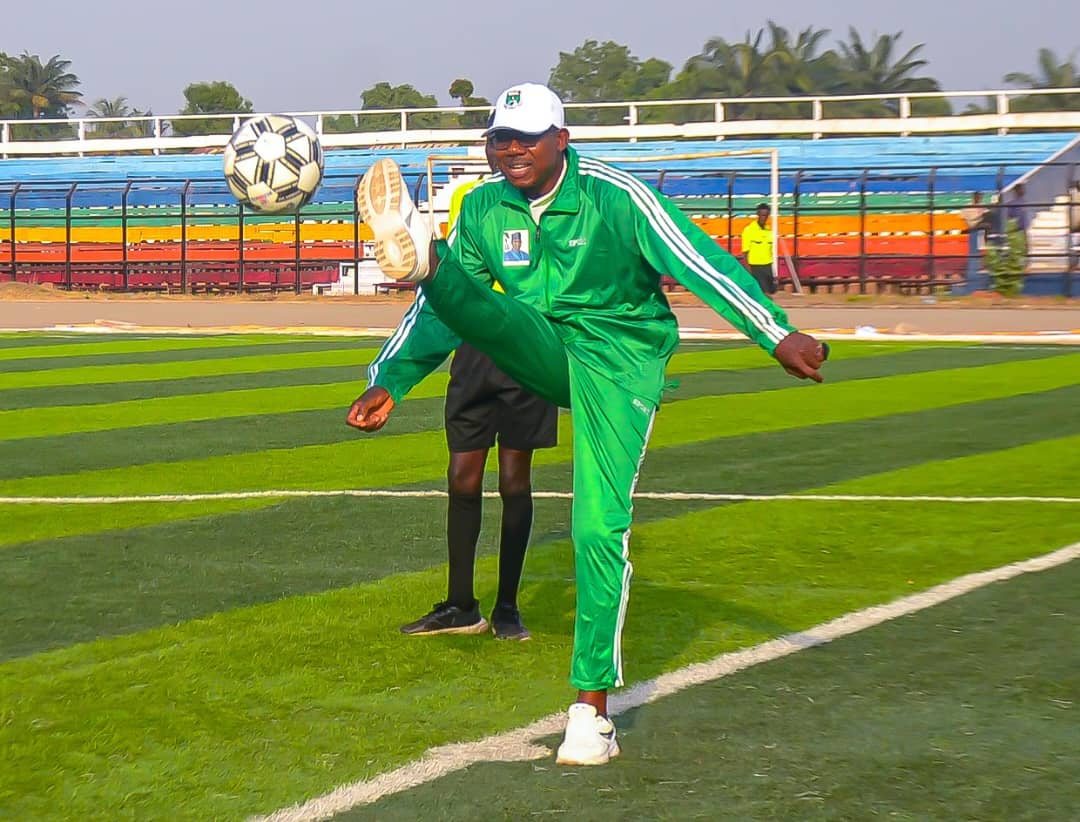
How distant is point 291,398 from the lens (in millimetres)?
15555

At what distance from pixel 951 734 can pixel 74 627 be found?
10.3 ft

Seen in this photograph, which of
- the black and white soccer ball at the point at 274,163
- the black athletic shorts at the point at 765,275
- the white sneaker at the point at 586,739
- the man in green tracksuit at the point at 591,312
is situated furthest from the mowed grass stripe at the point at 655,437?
the black athletic shorts at the point at 765,275

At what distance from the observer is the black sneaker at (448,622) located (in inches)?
245

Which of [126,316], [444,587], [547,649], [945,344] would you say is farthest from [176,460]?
[126,316]

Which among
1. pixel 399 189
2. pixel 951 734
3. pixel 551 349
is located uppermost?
pixel 399 189

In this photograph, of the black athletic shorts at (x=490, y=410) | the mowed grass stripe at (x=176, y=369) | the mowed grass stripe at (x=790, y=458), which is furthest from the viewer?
the mowed grass stripe at (x=176, y=369)

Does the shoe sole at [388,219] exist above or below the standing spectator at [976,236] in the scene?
below

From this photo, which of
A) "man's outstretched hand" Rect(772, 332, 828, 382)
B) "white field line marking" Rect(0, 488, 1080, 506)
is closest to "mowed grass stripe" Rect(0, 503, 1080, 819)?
"white field line marking" Rect(0, 488, 1080, 506)

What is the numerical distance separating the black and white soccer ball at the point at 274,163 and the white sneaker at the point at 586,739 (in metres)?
4.51

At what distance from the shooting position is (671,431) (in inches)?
505

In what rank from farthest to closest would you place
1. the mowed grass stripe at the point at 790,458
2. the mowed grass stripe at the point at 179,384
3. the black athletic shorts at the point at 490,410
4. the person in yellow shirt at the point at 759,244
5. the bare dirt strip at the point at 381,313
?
the person in yellow shirt at the point at 759,244 < the bare dirt strip at the point at 381,313 < the mowed grass stripe at the point at 179,384 < the mowed grass stripe at the point at 790,458 < the black athletic shorts at the point at 490,410

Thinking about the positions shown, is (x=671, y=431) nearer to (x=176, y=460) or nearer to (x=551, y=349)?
(x=176, y=460)

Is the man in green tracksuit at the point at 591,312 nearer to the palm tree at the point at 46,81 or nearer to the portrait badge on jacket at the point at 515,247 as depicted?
the portrait badge on jacket at the point at 515,247

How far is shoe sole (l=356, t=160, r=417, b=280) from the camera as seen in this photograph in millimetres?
4266
